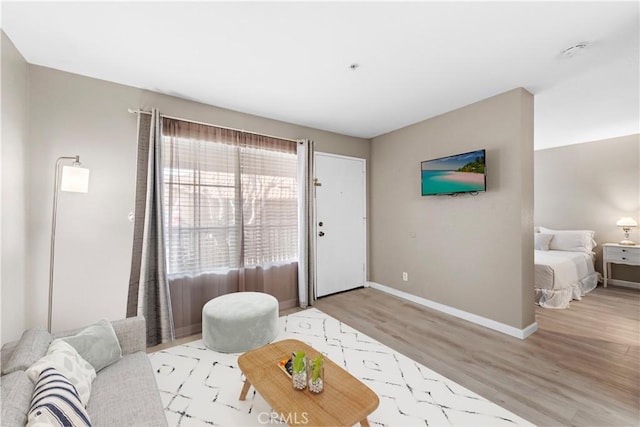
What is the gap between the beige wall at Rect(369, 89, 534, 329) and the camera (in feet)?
9.34

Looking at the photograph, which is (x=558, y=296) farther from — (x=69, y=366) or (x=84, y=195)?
(x=84, y=195)

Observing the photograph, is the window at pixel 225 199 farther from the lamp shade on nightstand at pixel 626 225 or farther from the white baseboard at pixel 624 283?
the white baseboard at pixel 624 283

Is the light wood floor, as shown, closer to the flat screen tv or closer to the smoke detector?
the flat screen tv

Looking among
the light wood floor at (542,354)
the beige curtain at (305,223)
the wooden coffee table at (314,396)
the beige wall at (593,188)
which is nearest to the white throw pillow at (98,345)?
the wooden coffee table at (314,396)

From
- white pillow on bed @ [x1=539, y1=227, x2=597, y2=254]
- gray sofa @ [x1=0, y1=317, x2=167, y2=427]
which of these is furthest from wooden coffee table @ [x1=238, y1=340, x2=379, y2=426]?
white pillow on bed @ [x1=539, y1=227, x2=597, y2=254]

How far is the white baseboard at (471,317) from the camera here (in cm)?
283

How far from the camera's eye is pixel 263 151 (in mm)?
3518

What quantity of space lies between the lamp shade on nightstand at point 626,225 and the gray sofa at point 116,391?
262 inches

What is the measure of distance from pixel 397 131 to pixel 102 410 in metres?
4.34

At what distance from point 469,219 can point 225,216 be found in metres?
2.94

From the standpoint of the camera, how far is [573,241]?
474 cm

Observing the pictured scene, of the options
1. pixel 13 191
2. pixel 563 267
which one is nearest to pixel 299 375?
pixel 13 191

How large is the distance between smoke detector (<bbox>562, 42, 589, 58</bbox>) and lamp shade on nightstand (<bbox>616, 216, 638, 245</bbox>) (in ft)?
13.2

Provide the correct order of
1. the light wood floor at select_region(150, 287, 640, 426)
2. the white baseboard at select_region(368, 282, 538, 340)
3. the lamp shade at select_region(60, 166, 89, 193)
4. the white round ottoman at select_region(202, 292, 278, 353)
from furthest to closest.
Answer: the white baseboard at select_region(368, 282, 538, 340) → the white round ottoman at select_region(202, 292, 278, 353) → the lamp shade at select_region(60, 166, 89, 193) → the light wood floor at select_region(150, 287, 640, 426)
